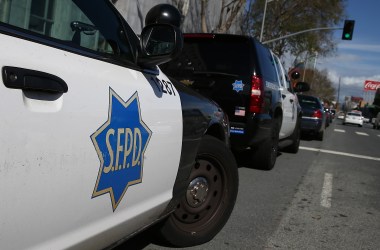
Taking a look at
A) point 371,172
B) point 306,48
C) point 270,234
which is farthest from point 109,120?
point 306,48

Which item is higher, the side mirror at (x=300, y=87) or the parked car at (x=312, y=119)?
the side mirror at (x=300, y=87)

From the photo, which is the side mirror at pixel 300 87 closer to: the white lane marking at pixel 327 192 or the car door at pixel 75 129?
the white lane marking at pixel 327 192

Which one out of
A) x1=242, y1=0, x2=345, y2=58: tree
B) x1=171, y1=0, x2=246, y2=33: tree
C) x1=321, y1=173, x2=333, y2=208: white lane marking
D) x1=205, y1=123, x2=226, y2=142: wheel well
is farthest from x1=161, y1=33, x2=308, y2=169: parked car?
x1=242, y1=0, x2=345, y2=58: tree

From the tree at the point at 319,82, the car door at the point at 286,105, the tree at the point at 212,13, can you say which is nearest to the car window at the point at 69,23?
the car door at the point at 286,105

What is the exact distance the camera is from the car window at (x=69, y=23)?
1744 mm

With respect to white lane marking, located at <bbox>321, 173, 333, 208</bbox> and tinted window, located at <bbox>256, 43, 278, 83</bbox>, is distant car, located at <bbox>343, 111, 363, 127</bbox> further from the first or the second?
tinted window, located at <bbox>256, 43, 278, 83</bbox>

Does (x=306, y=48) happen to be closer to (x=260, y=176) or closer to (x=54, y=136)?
(x=260, y=176)

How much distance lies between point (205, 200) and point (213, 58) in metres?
2.94

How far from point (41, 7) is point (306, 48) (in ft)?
132

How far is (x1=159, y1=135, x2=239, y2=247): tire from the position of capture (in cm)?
322

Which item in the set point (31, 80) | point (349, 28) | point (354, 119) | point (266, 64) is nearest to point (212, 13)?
point (349, 28)

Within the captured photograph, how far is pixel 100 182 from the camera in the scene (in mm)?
1962

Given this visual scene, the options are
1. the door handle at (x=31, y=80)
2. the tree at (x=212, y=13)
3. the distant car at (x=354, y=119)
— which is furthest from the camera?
the distant car at (x=354, y=119)

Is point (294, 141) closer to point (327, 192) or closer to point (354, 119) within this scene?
point (327, 192)
